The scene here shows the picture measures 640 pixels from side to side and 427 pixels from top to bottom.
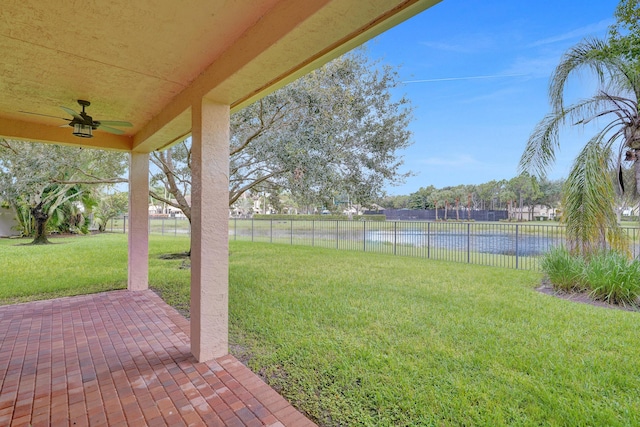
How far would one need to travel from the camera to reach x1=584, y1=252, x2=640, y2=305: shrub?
14.8ft

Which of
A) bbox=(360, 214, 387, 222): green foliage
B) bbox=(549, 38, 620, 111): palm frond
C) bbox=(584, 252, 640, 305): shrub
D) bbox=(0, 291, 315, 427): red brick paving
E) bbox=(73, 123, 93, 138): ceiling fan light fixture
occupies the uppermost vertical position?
bbox=(549, 38, 620, 111): palm frond

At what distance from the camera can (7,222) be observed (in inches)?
566

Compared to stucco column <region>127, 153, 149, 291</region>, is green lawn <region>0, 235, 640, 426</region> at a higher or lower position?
lower

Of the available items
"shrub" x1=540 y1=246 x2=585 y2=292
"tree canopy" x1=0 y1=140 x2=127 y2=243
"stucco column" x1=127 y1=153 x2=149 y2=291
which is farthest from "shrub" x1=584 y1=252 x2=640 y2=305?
"tree canopy" x1=0 y1=140 x2=127 y2=243

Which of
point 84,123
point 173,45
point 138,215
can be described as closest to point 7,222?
point 138,215

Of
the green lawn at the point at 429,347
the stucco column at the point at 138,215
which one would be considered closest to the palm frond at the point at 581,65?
the green lawn at the point at 429,347

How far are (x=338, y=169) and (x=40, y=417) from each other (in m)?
6.01

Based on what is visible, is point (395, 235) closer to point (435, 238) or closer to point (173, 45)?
point (435, 238)

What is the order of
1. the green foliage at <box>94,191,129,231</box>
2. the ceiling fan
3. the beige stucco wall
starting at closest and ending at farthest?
the ceiling fan, the beige stucco wall, the green foliage at <box>94,191,129,231</box>

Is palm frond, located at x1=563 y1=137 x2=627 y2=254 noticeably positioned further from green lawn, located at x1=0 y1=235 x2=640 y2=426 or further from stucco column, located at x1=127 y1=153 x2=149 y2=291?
stucco column, located at x1=127 y1=153 x2=149 y2=291

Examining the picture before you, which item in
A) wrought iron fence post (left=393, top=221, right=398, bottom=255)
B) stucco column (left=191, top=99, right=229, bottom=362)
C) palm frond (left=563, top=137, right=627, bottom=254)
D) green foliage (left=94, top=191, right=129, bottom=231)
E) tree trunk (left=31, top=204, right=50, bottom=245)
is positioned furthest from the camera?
green foliage (left=94, top=191, right=129, bottom=231)

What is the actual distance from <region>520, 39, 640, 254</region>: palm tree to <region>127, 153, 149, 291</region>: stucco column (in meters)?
7.02

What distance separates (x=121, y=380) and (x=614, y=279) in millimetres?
6397

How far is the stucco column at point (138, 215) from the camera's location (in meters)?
4.89
